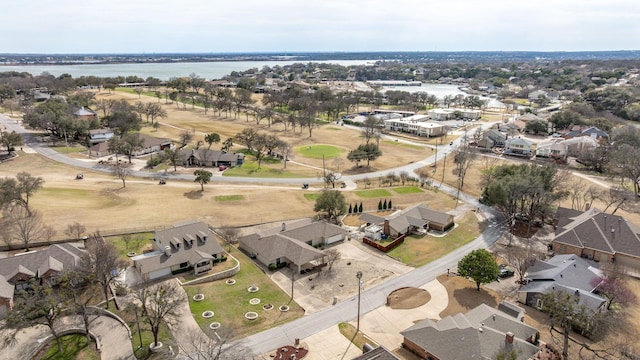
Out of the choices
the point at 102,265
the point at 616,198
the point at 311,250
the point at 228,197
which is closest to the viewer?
the point at 102,265

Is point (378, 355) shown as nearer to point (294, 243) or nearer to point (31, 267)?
point (294, 243)

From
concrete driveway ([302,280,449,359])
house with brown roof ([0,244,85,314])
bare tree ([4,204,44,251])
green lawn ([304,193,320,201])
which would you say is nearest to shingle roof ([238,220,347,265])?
concrete driveway ([302,280,449,359])

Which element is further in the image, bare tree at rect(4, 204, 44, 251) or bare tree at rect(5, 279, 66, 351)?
bare tree at rect(4, 204, 44, 251)

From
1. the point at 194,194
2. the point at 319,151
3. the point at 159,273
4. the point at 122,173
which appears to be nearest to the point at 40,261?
the point at 159,273

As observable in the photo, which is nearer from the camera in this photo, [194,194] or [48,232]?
[48,232]

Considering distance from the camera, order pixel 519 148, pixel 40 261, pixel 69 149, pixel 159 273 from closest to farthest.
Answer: pixel 40 261
pixel 159 273
pixel 69 149
pixel 519 148

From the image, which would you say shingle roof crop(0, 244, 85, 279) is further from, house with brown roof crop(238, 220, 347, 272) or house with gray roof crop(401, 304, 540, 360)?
house with gray roof crop(401, 304, 540, 360)

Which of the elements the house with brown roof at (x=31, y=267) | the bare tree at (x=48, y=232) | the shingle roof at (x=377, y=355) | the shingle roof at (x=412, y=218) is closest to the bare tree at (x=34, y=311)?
the house with brown roof at (x=31, y=267)
